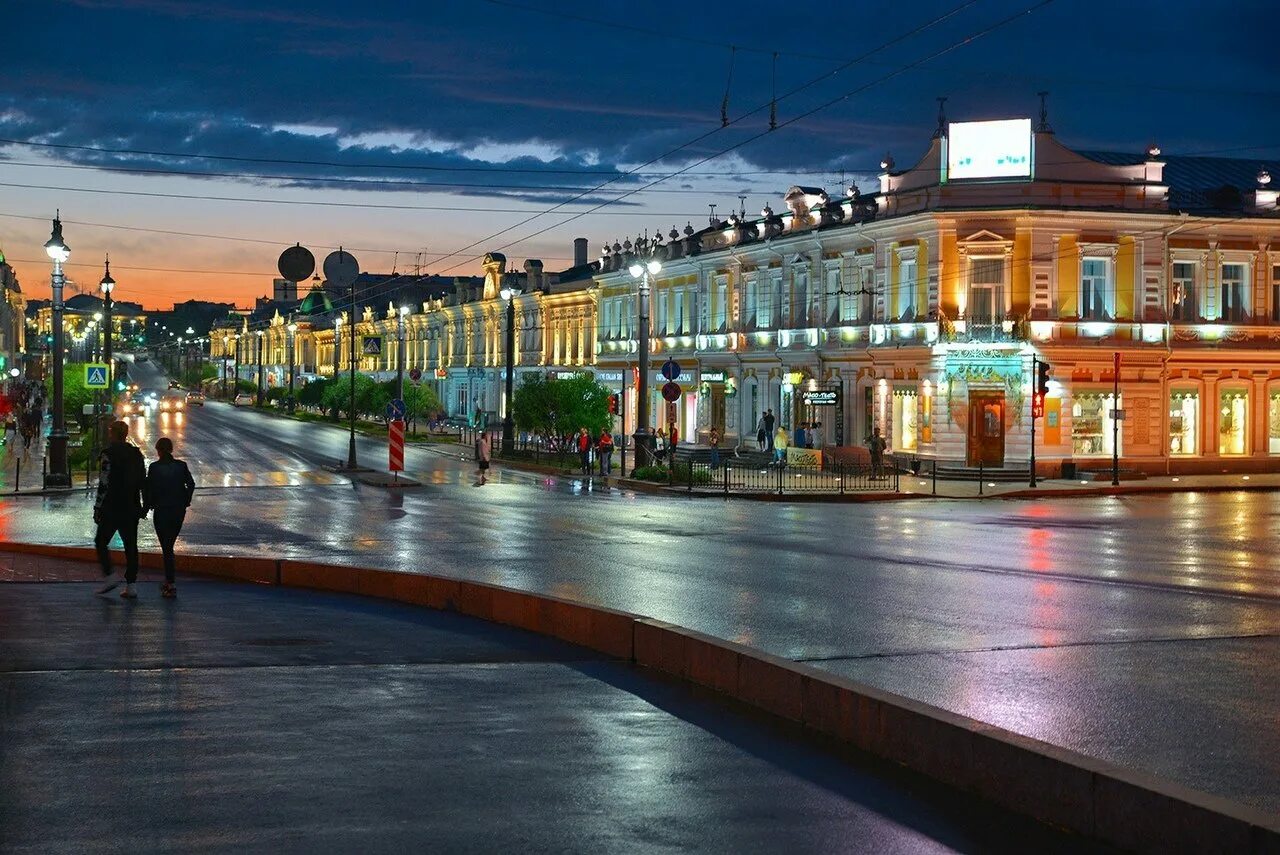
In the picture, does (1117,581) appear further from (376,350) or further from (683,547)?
(376,350)

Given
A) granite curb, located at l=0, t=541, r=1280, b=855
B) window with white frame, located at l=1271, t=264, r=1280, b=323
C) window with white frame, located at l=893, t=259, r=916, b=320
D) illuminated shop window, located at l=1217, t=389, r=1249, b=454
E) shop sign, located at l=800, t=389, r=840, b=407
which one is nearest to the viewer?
granite curb, located at l=0, t=541, r=1280, b=855

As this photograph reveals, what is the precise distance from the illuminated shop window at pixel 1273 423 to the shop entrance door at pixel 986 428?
10771mm

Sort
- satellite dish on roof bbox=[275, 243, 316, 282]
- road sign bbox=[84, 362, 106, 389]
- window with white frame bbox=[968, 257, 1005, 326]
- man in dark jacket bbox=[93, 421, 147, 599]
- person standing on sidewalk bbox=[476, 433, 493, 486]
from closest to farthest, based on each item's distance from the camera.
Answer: man in dark jacket bbox=[93, 421, 147, 599] → satellite dish on roof bbox=[275, 243, 316, 282] → road sign bbox=[84, 362, 106, 389] → window with white frame bbox=[968, 257, 1005, 326] → person standing on sidewalk bbox=[476, 433, 493, 486]

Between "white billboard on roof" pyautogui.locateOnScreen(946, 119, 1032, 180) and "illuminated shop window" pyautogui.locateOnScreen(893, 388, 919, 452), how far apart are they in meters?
7.45

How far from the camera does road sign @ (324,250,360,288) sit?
3167 cm

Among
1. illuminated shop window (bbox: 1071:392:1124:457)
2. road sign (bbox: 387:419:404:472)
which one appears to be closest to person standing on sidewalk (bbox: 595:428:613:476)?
road sign (bbox: 387:419:404:472)

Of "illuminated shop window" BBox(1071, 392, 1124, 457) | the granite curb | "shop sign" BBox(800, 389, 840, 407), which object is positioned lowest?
the granite curb

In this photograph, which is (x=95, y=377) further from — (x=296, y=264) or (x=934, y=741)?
(x=934, y=741)

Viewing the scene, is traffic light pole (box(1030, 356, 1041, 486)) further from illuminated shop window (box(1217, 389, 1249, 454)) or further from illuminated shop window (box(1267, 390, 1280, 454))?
illuminated shop window (box(1267, 390, 1280, 454))

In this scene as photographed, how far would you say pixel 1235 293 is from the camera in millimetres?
51094

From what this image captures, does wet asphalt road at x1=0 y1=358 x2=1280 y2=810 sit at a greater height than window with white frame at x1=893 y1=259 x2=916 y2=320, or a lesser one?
lesser

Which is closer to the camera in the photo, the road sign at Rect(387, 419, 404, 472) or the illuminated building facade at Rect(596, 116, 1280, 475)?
the road sign at Rect(387, 419, 404, 472)

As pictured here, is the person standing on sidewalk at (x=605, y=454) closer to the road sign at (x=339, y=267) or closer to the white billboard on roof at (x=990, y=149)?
the white billboard on roof at (x=990, y=149)

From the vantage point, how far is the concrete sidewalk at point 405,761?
23.9 ft
